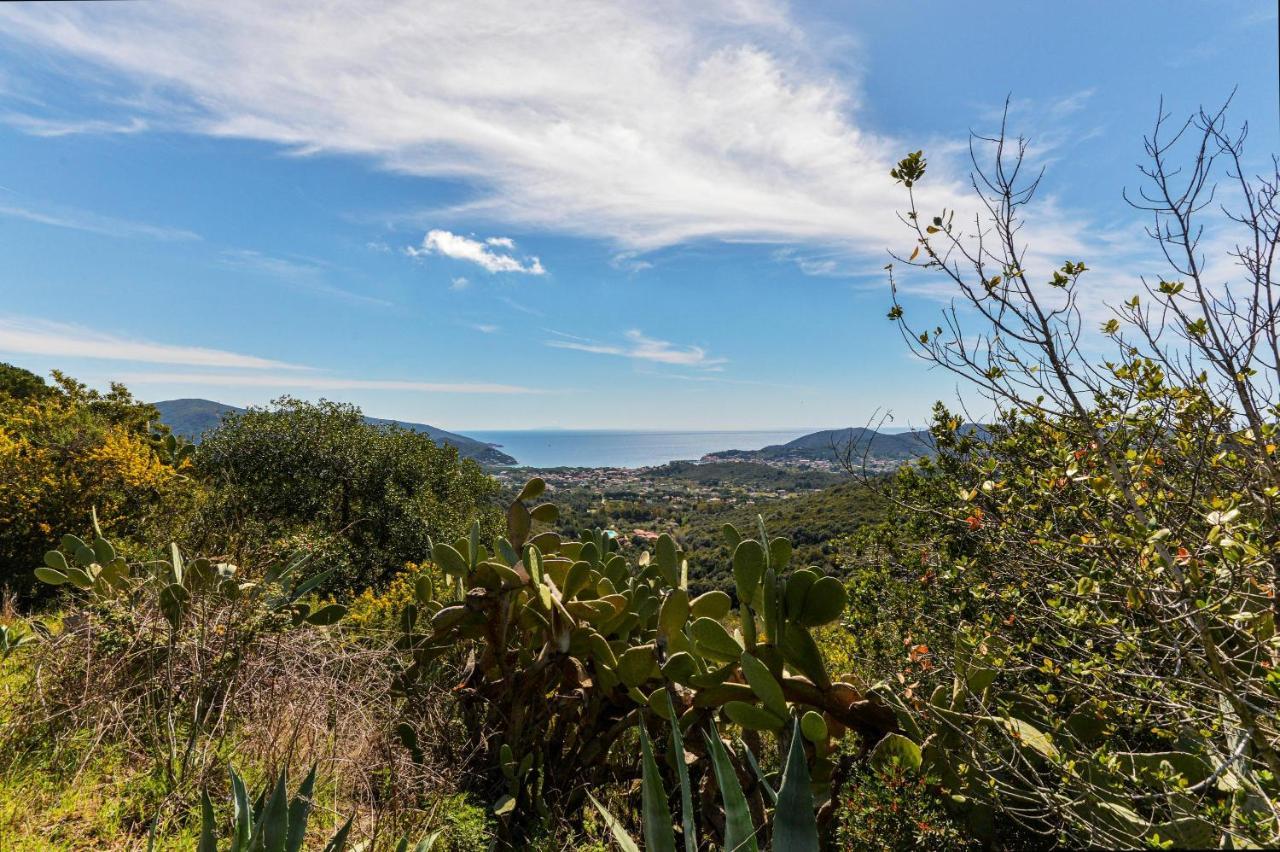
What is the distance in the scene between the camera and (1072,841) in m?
1.79

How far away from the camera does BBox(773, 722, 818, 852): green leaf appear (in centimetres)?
157

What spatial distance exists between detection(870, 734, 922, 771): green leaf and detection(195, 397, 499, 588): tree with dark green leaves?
1033 cm

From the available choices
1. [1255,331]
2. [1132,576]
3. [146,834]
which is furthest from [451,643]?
[1255,331]

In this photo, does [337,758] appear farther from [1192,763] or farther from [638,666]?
[1192,763]

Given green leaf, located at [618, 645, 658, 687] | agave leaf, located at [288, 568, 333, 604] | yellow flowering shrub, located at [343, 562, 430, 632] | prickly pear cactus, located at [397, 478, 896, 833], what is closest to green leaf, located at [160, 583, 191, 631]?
agave leaf, located at [288, 568, 333, 604]

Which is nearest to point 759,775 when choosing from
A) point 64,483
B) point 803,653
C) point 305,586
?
point 803,653

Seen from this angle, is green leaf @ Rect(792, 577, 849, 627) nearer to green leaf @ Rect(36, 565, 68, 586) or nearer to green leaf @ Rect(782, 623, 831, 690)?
green leaf @ Rect(782, 623, 831, 690)

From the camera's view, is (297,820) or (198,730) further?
(198,730)

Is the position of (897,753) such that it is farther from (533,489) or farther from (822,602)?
(533,489)

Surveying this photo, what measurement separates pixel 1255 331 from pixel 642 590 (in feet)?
8.50

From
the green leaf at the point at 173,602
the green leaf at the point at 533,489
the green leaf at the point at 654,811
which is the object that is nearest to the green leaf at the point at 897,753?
the green leaf at the point at 654,811

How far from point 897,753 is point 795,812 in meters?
0.57

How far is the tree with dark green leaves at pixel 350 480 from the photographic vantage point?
39.4 ft

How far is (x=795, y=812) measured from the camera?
158cm
